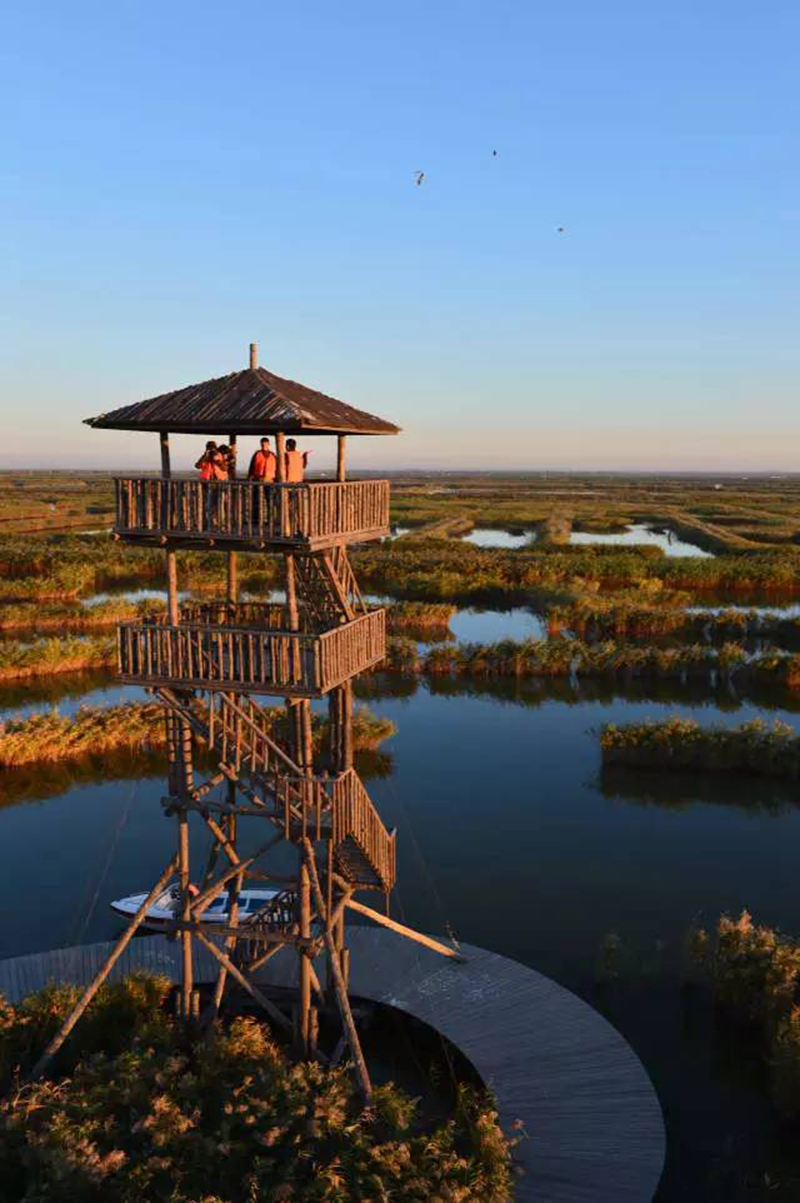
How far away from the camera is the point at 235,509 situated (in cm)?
1173

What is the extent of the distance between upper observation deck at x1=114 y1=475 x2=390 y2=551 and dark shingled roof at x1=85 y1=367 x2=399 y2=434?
784 millimetres

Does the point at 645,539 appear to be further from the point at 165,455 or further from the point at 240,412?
the point at 240,412

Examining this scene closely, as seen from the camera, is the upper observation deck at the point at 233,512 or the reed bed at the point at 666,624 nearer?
the upper observation deck at the point at 233,512

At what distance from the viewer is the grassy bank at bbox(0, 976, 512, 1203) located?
9.77 m

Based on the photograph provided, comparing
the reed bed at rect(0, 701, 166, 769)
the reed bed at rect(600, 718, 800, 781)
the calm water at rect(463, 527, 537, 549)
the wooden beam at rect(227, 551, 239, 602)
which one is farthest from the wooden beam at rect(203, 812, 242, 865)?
the calm water at rect(463, 527, 537, 549)

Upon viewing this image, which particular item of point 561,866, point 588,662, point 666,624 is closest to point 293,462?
point 561,866

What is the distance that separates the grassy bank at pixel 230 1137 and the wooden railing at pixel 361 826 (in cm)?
315

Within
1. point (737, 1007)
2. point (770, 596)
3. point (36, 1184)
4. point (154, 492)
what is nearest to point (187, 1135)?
point (36, 1184)

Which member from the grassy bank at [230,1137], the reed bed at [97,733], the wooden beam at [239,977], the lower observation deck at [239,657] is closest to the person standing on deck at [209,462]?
the lower observation deck at [239,657]

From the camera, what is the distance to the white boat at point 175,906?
61.0 ft

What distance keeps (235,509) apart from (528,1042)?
9790 millimetres

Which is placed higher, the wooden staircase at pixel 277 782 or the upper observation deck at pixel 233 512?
the upper observation deck at pixel 233 512

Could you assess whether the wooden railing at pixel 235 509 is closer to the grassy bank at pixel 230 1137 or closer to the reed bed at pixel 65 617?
the grassy bank at pixel 230 1137

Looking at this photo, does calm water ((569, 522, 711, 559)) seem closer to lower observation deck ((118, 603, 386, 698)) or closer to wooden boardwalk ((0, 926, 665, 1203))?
wooden boardwalk ((0, 926, 665, 1203))
